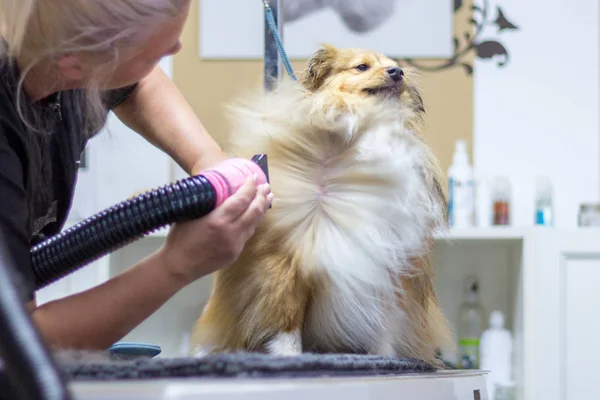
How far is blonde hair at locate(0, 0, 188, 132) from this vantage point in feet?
2.55

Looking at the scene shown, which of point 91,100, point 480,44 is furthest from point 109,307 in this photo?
point 480,44

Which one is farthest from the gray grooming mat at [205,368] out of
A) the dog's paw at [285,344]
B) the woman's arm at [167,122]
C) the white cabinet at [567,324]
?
the white cabinet at [567,324]

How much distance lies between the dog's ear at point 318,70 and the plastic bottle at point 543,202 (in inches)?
49.7

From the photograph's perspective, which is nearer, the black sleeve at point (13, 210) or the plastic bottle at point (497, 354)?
the black sleeve at point (13, 210)

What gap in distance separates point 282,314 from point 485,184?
1.57 m

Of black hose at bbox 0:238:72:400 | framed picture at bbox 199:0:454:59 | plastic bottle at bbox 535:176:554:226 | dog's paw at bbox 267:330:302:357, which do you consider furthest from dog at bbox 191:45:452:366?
framed picture at bbox 199:0:454:59

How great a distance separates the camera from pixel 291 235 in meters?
1.00

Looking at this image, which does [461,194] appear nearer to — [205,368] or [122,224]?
[122,224]

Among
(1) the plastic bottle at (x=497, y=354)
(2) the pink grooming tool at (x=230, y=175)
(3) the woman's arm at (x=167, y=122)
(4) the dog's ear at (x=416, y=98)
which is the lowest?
(1) the plastic bottle at (x=497, y=354)

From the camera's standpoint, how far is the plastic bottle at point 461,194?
222 cm

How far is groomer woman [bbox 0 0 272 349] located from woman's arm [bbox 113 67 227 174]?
261mm

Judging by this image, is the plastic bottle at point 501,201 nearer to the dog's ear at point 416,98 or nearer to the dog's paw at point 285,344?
the dog's ear at point 416,98

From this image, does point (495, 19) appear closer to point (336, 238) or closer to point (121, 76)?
point (336, 238)

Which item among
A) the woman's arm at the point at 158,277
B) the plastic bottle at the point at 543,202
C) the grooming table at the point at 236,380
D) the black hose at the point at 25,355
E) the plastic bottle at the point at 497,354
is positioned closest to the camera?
the black hose at the point at 25,355
